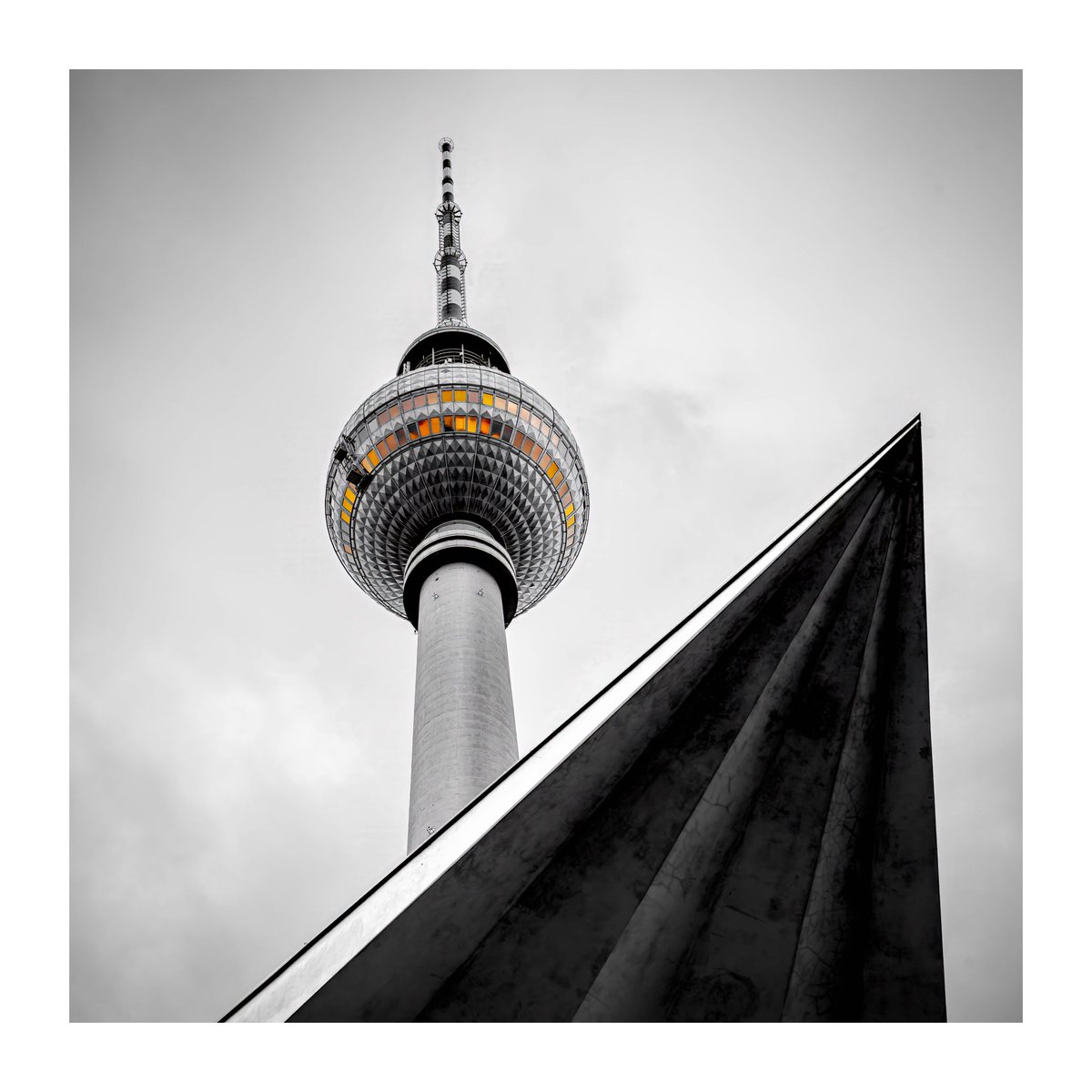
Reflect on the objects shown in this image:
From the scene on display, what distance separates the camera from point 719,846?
700 cm

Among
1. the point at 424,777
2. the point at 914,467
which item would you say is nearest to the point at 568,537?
the point at 424,777

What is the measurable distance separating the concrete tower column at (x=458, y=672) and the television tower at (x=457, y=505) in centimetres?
7

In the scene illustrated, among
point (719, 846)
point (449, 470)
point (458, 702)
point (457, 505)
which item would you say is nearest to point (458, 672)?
point (458, 702)

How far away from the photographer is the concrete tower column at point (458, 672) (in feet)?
83.0

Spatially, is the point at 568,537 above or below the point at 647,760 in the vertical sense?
above

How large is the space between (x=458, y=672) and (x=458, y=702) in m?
1.19

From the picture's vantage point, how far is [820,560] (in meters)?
8.27

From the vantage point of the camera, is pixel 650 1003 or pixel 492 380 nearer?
pixel 650 1003

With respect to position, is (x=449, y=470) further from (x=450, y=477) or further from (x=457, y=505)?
(x=457, y=505)

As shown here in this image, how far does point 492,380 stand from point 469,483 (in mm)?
5704

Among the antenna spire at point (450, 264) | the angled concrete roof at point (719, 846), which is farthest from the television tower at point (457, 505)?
the angled concrete roof at point (719, 846)

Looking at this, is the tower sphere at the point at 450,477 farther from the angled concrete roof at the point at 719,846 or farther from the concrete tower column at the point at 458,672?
the angled concrete roof at the point at 719,846

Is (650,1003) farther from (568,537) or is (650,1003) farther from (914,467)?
(568,537)

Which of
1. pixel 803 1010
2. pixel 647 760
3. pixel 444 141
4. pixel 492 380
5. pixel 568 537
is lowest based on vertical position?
pixel 803 1010
